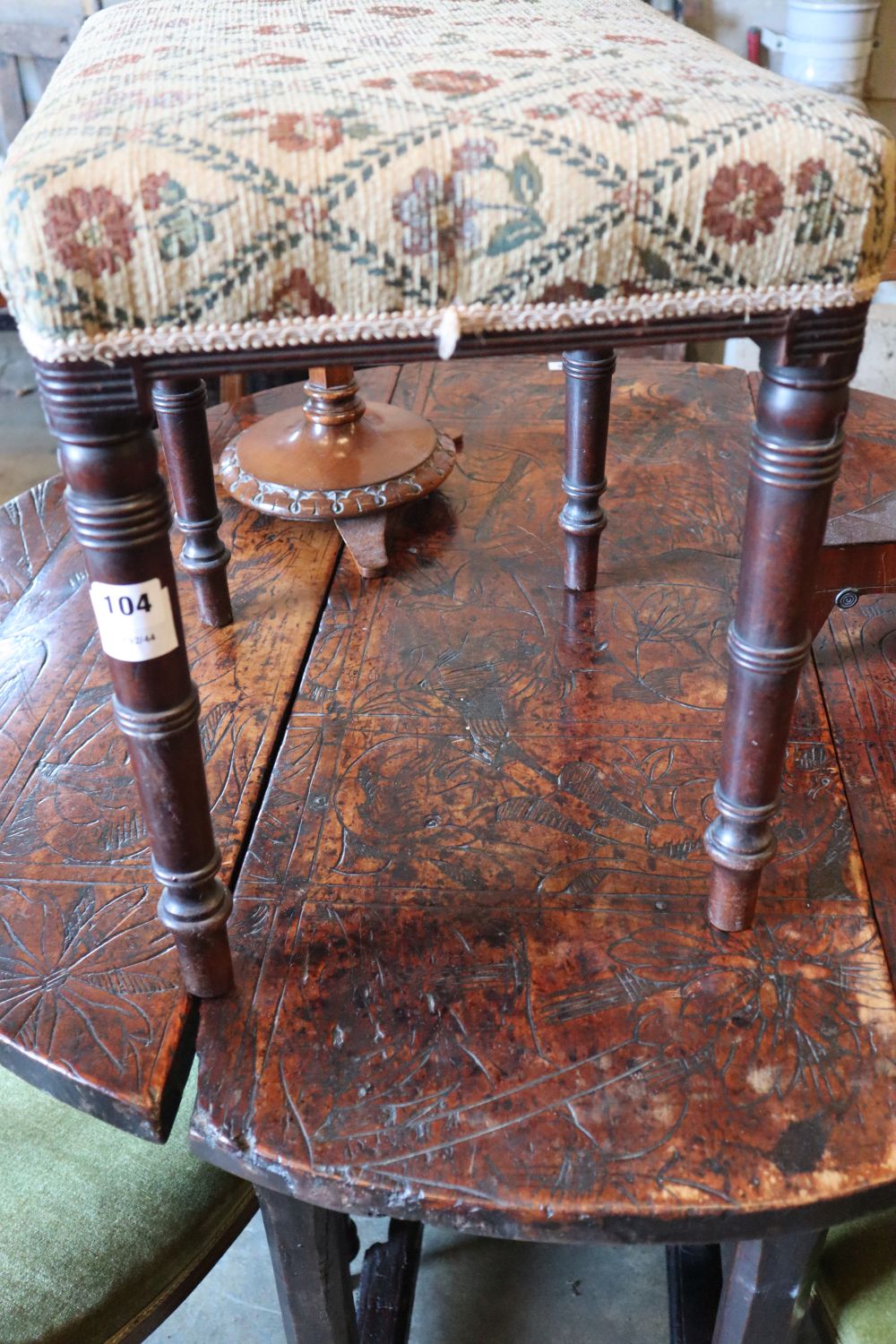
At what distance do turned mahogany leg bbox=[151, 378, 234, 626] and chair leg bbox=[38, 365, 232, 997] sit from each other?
0.48 metres

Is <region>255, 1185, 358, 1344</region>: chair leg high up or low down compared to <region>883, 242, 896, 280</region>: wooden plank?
down

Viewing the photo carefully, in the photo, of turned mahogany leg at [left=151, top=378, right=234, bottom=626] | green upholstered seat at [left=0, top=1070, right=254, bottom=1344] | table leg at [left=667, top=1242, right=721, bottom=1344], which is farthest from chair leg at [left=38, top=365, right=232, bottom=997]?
table leg at [left=667, top=1242, right=721, bottom=1344]

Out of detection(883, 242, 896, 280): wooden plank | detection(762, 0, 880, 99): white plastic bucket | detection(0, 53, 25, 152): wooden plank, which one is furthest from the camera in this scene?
detection(0, 53, 25, 152): wooden plank

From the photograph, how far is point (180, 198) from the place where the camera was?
562mm

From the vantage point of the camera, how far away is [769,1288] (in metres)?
0.80

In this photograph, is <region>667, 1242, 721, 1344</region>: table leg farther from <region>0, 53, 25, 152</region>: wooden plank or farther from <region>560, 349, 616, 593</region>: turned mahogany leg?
<region>0, 53, 25, 152</region>: wooden plank

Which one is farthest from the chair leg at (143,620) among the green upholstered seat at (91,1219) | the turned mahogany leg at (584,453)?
the turned mahogany leg at (584,453)

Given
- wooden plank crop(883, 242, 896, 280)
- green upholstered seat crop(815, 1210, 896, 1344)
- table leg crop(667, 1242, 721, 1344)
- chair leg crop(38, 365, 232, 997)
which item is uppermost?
chair leg crop(38, 365, 232, 997)

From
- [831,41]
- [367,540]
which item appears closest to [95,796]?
[367,540]

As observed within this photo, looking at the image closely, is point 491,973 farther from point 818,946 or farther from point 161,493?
point 161,493

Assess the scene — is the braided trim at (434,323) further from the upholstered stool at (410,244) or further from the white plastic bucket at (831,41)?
the white plastic bucket at (831,41)

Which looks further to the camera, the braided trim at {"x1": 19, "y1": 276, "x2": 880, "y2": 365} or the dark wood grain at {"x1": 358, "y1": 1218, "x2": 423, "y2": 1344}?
the dark wood grain at {"x1": 358, "y1": 1218, "x2": 423, "y2": 1344}

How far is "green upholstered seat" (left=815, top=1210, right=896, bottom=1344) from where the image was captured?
856 millimetres

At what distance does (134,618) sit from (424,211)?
0.27m
